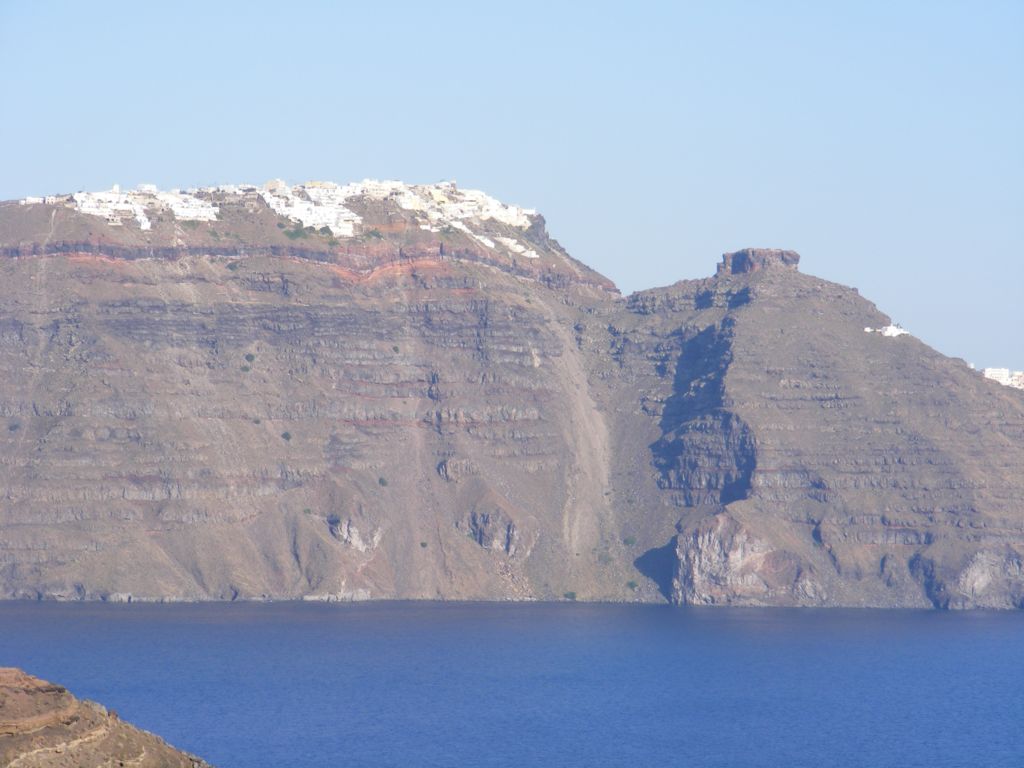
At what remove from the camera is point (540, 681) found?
146 meters

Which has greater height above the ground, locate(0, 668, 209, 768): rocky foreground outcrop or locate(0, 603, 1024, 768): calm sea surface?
locate(0, 668, 209, 768): rocky foreground outcrop

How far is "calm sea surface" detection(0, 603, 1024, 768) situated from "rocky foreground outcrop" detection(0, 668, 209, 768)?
4662cm

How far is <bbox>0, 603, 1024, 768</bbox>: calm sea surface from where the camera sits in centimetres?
11988

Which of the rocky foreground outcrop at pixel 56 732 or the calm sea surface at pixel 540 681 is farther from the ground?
the rocky foreground outcrop at pixel 56 732

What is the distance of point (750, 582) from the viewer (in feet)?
656

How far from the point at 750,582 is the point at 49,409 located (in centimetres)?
6817

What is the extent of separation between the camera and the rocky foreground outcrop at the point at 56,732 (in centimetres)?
5797

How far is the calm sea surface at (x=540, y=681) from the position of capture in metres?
120

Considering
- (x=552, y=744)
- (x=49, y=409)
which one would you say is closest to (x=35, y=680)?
(x=552, y=744)

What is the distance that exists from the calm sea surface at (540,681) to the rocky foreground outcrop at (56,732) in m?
46.6

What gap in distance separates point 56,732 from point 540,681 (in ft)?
294

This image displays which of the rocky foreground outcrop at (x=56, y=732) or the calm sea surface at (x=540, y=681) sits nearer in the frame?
the rocky foreground outcrop at (x=56, y=732)

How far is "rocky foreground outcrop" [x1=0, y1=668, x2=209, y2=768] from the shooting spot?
5797 centimetres

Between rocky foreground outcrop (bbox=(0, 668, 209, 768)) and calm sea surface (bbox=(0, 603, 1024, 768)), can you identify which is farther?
calm sea surface (bbox=(0, 603, 1024, 768))
